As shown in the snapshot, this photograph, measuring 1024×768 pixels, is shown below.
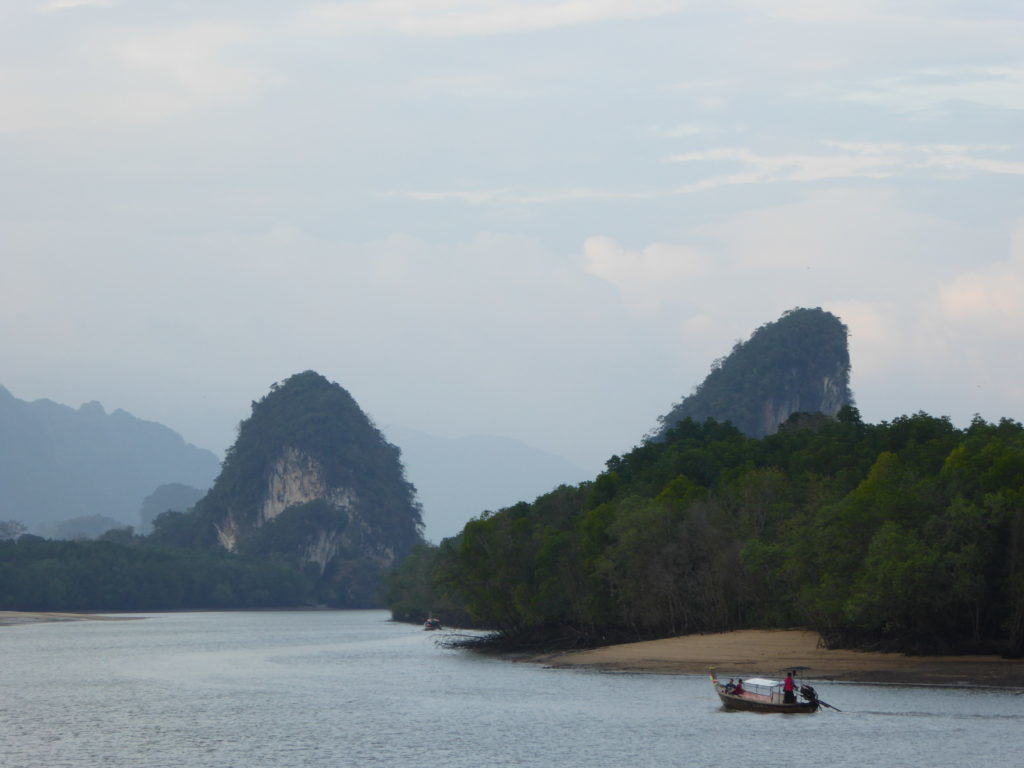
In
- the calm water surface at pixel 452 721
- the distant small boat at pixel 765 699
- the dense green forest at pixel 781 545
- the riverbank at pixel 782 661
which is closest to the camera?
the calm water surface at pixel 452 721

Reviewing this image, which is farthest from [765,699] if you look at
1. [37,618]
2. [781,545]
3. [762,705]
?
[37,618]

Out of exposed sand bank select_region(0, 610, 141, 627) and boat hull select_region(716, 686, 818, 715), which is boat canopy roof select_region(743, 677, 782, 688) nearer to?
boat hull select_region(716, 686, 818, 715)

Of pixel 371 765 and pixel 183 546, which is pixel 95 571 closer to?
pixel 183 546

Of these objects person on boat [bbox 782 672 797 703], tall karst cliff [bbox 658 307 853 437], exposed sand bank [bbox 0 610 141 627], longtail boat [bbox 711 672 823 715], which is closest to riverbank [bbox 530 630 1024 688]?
longtail boat [bbox 711 672 823 715]

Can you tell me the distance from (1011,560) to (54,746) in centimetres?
2756

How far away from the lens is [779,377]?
15100 centimetres

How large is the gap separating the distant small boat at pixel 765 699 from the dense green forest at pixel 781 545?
7.49 m

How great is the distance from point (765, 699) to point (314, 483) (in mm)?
157780

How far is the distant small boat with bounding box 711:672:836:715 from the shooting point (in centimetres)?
3572

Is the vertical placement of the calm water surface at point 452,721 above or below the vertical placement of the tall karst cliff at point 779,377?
below

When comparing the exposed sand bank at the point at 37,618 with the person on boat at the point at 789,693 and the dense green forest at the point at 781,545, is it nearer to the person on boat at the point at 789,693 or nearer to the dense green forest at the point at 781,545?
the dense green forest at the point at 781,545

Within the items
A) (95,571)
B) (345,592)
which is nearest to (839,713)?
(95,571)

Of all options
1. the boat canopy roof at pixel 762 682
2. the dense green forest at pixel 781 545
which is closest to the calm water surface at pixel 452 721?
the boat canopy roof at pixel 762 682

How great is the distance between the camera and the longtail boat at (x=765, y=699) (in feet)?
117
